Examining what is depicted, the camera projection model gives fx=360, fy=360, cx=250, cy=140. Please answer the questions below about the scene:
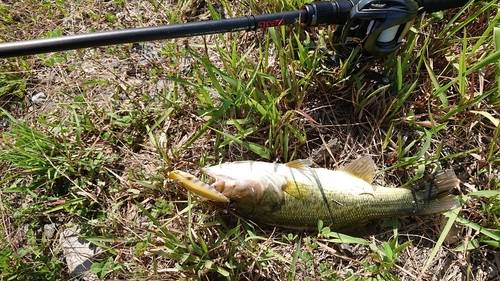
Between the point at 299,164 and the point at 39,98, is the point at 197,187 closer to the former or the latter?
the point at 299,164

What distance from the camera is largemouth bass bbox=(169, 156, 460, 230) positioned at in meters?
2.65

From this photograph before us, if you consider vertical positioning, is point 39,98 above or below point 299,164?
above

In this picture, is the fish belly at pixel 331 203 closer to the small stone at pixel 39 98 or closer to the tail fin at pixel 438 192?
the tail fin at pixel 438 192

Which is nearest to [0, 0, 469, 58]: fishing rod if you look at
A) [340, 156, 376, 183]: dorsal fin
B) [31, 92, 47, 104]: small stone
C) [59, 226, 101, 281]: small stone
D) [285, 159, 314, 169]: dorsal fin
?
[340, 156, 376, 183]: dorsal fin

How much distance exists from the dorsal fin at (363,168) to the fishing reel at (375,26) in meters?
0.84

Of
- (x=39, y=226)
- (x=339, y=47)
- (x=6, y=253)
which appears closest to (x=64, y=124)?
(x=39, y=226)

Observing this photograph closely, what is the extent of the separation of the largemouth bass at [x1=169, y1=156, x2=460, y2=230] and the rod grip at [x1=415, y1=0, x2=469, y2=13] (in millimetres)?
1246

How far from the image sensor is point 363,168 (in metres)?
2.90

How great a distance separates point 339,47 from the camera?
285 cm

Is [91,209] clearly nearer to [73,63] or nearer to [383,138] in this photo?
[73,63]

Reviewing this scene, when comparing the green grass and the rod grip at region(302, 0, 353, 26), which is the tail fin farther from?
the rod grip at region(302, 0, 353, 26)

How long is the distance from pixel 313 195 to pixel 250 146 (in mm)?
639

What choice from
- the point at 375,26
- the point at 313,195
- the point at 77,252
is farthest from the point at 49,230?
the point at 375,26

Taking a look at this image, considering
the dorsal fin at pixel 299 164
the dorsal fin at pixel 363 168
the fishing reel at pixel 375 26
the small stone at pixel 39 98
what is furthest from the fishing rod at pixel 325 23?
the small stone at pixel 39 98
